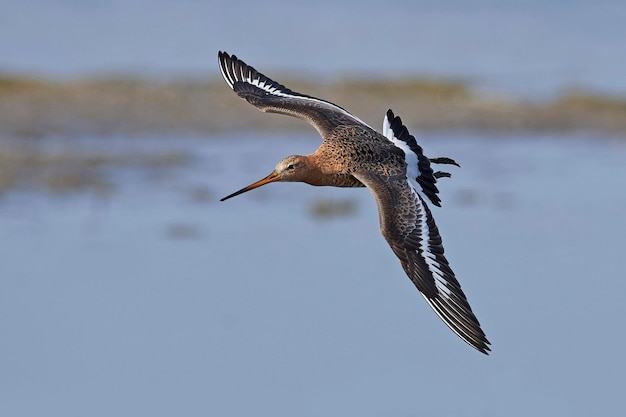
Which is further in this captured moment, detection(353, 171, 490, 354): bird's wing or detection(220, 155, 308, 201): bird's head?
detection(220, 155, 308, 201): bird's head

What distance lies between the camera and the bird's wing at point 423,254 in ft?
35.7

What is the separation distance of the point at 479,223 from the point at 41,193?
17.3ft

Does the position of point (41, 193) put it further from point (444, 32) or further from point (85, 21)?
point (444, 32)

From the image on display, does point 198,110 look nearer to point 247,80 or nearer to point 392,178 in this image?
point 247,80

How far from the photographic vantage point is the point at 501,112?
82.6 ft

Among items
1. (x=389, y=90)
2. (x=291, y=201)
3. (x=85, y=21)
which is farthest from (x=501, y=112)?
(x=85, y=21)

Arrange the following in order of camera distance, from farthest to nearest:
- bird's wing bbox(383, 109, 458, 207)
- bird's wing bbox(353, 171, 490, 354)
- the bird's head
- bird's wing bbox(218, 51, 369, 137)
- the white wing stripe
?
the white wing stripe < bird's wing bbox(218, 51, 369, 137) < the bird's head < bird's wing bbox(383, 109, 458, 207) < bird's wing bbox(353, 171, 490, 354)

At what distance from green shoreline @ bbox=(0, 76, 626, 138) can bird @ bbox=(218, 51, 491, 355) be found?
9903mm

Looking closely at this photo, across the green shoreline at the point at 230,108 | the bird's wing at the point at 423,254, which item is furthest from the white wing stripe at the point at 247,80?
the green shoreline at the point at 230,108

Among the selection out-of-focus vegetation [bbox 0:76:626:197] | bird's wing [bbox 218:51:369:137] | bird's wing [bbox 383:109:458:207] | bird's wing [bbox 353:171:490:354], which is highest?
out-of-focus vegetation [bbox 0:76:626:197]

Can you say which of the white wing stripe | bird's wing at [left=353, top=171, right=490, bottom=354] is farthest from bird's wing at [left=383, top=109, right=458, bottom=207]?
the white wing stripe

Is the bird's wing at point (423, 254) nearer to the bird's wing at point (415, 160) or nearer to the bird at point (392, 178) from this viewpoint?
the bird at point (392, 178)

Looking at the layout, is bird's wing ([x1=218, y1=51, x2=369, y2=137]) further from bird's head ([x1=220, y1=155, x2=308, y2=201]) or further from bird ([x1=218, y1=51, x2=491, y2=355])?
bird's head ([x1=220, y1=155, x2=308, y2=201])

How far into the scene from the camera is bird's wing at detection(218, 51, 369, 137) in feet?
41.4
